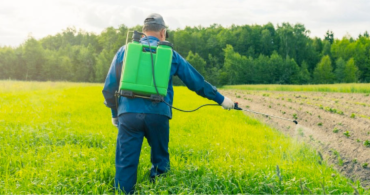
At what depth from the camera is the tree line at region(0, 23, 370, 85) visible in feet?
235

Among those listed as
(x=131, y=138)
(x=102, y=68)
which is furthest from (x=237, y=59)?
(x=131, y=138)

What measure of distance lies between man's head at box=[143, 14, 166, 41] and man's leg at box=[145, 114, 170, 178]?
100 centimetres

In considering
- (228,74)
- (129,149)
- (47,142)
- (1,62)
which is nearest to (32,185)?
(129,149)

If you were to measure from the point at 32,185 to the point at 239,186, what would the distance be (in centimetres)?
256

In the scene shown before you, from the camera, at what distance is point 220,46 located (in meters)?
90.9

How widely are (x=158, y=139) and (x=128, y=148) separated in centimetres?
38

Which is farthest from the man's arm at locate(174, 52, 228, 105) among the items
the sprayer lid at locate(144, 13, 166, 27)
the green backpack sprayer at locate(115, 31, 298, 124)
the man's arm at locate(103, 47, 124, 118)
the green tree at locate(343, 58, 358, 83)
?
the green tree at locate(343, 58, 358, 83)

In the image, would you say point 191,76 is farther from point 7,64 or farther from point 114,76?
point 7,64

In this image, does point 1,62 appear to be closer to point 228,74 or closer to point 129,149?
point 228,74

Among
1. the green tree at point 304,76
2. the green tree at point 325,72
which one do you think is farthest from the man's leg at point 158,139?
the green tree at point 304,76

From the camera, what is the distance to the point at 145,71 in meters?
3.42

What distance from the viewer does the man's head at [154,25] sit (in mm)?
3705

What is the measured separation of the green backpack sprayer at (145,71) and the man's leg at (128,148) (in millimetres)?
292

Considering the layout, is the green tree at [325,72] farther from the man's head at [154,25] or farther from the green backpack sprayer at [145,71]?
the green backpack sprayer at [145,71]
